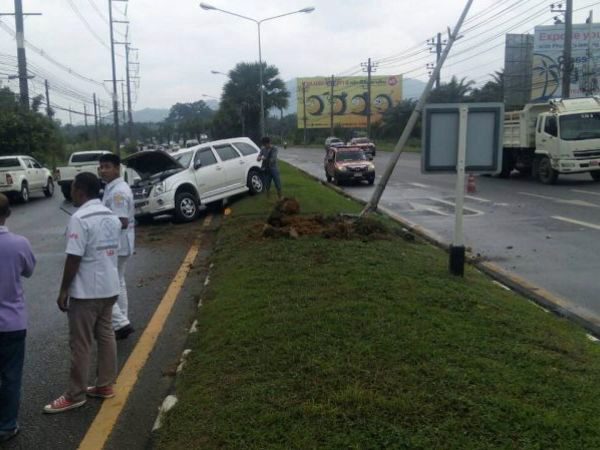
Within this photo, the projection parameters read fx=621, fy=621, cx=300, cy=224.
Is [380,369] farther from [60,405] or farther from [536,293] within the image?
[536,293]

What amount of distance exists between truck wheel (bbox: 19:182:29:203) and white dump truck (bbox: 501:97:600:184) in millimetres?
18761

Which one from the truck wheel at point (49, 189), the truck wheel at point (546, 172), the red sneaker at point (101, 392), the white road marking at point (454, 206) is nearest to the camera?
the red sneaker at point (101, 392)

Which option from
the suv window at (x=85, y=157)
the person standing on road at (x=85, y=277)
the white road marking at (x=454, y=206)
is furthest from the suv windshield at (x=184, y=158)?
the person standing on road at (x=85, y=277)

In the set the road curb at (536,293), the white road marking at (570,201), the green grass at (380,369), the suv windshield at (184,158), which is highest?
the suv windshield at (184,158)

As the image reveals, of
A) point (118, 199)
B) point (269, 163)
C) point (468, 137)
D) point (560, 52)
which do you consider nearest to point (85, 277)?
point (118, 199)

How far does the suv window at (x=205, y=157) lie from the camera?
15.7 meters

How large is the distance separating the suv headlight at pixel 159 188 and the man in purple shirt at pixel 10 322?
10.3 m

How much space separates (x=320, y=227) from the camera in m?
10.1

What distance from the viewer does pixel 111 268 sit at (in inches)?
173

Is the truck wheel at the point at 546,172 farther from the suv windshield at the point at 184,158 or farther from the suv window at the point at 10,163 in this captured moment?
the suv window at the point at 10,163

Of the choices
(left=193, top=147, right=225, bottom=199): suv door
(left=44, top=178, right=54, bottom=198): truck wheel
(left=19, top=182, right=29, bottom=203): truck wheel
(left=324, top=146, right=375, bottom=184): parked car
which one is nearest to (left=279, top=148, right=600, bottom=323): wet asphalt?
(left=324, top=146, right=375, bottom=184): parked car

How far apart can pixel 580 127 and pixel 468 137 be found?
53.8 feet

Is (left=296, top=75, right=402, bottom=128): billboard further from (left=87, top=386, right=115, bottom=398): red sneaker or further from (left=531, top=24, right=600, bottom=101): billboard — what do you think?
(left=87, top=386, right=115, bottom=398): red sneaker

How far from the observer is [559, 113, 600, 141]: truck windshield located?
21267 mm
